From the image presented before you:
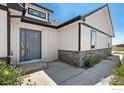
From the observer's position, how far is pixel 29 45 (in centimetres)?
772

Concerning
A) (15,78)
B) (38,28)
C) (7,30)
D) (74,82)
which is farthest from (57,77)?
(38,28)

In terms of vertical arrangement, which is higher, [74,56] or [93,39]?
[93,39]

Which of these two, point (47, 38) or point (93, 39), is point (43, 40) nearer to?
point (47, 38)

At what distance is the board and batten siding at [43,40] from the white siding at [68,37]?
0.47 meters

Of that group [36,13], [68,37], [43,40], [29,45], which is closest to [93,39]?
[68,37]

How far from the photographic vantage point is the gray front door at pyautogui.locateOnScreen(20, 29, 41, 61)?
729 centimetres

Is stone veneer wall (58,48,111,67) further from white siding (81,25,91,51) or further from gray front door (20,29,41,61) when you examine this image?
gray front door (20,29,41,61)

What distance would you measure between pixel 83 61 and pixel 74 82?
322 centimetres

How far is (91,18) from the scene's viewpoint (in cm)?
927

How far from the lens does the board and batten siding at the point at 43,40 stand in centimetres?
671

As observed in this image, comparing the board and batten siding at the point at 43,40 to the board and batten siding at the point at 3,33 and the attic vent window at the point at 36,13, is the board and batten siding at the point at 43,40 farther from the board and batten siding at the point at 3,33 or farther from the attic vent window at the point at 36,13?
the board and batten siding at the point at 3,33

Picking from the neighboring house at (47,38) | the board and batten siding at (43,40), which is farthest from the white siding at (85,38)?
the board and batten siding at (43,40)

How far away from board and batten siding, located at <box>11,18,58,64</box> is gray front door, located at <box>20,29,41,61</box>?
257 millimetres

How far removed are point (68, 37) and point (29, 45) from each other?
2.67 meters
